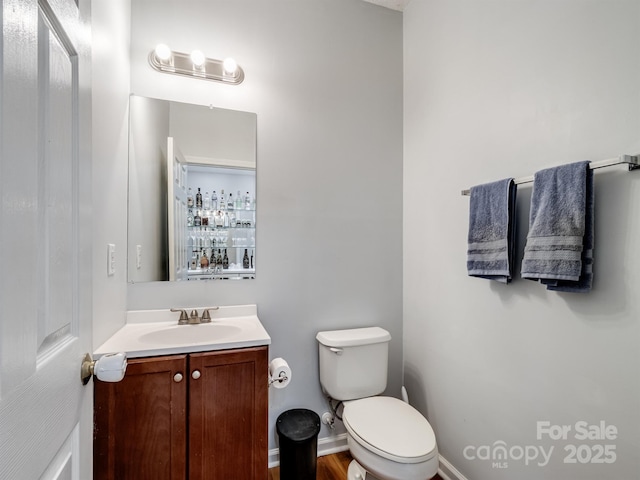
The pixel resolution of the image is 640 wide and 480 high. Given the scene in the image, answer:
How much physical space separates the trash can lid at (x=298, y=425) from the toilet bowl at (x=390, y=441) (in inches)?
7.9

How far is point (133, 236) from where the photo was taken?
160 cm

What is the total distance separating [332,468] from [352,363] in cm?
63

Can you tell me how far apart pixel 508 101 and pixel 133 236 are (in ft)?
6.25

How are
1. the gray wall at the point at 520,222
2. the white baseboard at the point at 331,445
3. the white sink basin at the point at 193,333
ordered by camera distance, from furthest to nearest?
the white baseboard at the point at 331,445 → the white sink basin at the point at 193,333 → the gray wall at the point at 520,222

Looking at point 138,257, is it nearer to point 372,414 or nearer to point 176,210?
point 176,210

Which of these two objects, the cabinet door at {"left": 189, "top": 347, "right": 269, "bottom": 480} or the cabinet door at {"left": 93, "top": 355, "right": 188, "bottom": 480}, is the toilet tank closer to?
the cabinet door at {"left": 189, "top": 347, "right": 269, "bottom": 480}

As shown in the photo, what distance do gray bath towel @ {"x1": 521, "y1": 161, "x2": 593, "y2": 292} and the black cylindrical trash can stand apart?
48.9 inches

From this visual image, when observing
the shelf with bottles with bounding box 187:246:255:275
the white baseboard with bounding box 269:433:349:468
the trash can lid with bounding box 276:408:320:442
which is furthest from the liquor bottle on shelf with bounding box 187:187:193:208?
the white baseboard with bounding box 269:433:349:468

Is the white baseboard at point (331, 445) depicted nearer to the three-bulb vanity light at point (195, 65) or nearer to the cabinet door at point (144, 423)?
the cabinet door at point (144, 423)

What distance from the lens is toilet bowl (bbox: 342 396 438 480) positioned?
124cm

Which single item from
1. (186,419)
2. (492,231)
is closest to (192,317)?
(186,419)

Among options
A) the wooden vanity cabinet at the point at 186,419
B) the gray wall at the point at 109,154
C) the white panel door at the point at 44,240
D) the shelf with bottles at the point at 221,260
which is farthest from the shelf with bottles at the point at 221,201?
the white panel door at the point at 44,240

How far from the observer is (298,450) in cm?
153

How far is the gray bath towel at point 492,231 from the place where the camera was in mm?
1308
